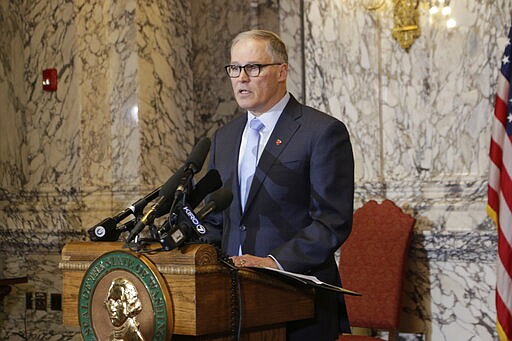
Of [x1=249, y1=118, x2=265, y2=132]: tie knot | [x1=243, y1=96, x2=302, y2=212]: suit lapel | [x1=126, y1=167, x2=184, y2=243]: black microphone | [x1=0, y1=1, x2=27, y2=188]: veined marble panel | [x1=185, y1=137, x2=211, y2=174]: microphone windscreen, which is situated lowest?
[x1=126, y1=167, x2=184, y2=243]: black microphone

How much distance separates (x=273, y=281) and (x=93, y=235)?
588 millimetres

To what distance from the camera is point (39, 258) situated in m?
7.40

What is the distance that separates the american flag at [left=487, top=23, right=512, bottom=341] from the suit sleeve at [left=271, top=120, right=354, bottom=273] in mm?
2303

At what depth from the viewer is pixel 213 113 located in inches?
301

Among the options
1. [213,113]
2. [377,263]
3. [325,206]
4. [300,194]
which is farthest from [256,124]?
[213,113]

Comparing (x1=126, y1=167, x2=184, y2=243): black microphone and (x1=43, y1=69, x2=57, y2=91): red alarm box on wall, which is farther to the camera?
(x1=43, y1=69, x2=57, y2=91): red alarm box on wall

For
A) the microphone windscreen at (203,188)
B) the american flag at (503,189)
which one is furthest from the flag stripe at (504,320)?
the microphone windscreen at (203,188)

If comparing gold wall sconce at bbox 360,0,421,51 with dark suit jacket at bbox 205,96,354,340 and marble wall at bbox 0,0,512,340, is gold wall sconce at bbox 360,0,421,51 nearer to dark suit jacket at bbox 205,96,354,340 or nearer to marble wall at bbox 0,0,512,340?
marble wall at bbox 0,0,512,340

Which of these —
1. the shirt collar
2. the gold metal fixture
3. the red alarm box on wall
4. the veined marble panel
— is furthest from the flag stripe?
the veined marble panel

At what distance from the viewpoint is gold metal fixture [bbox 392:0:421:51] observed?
5762mm

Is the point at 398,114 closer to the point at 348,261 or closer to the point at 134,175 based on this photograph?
the point at 348,261

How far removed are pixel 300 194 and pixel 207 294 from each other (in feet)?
2.57

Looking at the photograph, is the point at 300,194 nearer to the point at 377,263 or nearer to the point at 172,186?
the point at 172,186

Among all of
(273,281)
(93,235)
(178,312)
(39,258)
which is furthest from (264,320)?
(39,258)
